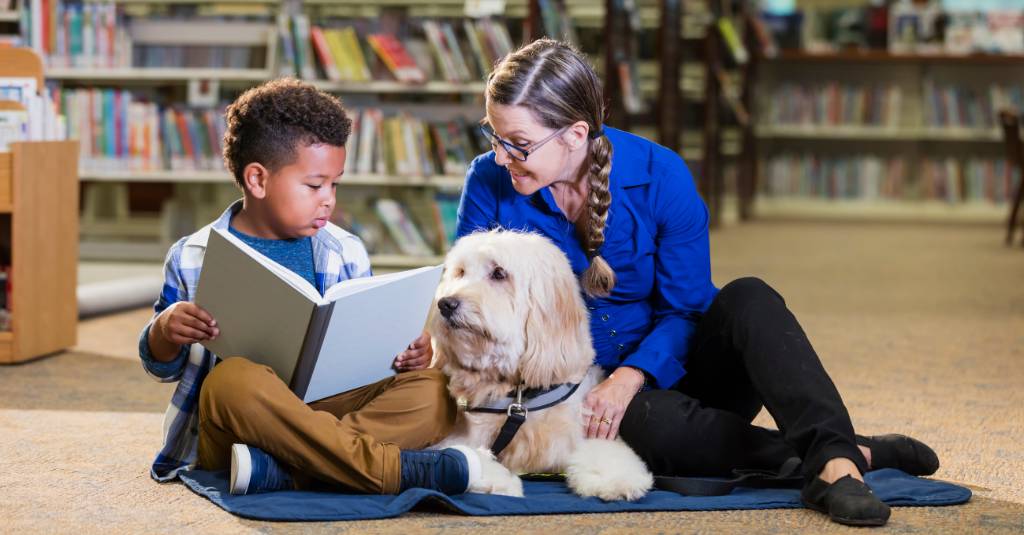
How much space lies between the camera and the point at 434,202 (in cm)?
528

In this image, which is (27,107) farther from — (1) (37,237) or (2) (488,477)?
(2) (488,477)

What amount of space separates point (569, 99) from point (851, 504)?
2.65ft

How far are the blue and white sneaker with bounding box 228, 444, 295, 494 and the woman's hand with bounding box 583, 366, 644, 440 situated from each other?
508 mm

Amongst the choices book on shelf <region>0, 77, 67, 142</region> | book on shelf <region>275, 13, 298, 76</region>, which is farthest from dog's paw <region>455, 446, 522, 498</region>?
book on shelf <region>275, 13, 298, 76</region>

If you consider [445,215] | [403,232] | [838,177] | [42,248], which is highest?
[42,248]

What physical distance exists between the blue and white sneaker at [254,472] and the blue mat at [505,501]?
0.02 metres

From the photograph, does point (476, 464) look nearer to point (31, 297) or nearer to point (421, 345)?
point (421, 345)

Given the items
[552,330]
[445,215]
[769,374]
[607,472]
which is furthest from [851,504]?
[445,215]

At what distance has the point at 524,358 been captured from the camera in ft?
6.33

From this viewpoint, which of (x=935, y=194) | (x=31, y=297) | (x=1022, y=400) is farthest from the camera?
(x=935, y=194)

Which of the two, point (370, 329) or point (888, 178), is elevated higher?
point (370, 329)

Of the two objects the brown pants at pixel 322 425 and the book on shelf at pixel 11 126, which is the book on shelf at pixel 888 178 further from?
the brown pants at pixel 322 425

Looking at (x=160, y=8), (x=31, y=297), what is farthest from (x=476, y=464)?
(x=160, y=8)

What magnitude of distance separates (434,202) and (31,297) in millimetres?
2215
